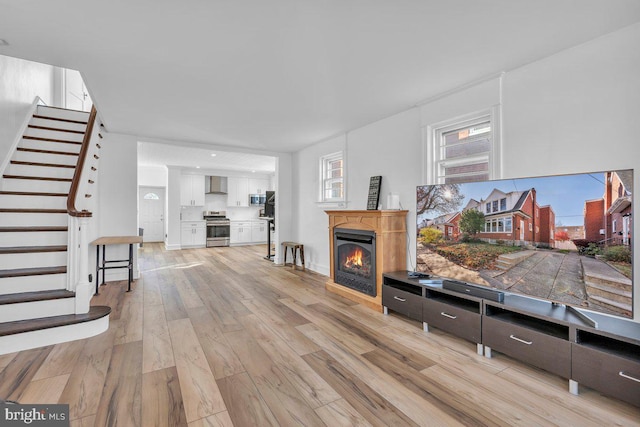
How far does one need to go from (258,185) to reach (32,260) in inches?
285

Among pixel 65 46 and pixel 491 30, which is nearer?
pixel 491 30

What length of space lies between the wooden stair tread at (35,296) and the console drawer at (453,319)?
3.44 metres

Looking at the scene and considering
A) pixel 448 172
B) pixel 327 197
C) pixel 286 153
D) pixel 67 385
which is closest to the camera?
pixel 67 385

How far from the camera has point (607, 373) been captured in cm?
166

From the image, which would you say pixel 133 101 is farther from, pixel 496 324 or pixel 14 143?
pixel 496 324

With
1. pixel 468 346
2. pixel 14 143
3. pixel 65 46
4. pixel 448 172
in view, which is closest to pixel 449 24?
pixel 448 172

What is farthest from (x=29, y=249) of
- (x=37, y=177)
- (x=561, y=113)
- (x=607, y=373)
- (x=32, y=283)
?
(x=561, y=113)

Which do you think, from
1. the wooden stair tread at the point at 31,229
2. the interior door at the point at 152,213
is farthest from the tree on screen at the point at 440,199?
the interior door at the point at 152,213

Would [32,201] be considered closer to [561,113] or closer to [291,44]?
[291,44]

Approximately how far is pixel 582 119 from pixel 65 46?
4.14 metres

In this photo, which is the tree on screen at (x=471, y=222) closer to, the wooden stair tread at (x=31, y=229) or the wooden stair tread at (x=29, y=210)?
the wooden stair tread at (x=31, y=229)

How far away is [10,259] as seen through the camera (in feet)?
9.50

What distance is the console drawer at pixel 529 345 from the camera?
1.84 metres

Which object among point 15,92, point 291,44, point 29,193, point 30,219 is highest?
point 15,92
